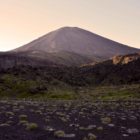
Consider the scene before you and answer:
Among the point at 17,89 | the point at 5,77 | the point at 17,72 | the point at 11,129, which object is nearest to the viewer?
the point at 11,129

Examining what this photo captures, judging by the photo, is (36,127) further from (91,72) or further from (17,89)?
(91,72)

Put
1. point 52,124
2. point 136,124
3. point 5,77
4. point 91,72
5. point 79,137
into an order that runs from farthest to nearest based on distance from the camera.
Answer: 1. point 91,72
2. point 5,77
3. point 136,124
4. point 52,124
5. point 79,137

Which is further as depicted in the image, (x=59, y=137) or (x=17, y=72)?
(x=17, y=72)

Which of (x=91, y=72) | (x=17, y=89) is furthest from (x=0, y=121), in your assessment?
(x=91, y=72)

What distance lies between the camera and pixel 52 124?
25.0 metres

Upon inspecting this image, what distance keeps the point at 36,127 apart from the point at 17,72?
94.9 metres

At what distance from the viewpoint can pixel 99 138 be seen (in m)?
20.3

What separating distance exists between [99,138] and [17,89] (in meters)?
72.5

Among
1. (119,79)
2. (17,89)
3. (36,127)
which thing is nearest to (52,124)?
(36,127)

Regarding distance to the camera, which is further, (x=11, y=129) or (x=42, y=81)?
(x=42, y=81)

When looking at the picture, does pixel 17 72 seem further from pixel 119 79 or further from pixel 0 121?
pixel 0 121

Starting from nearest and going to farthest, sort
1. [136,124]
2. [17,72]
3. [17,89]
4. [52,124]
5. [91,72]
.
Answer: [52,124]
[136,124]
[17,89]
[17,72]
[91,72]

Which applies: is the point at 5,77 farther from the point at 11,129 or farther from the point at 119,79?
the point at 11,129

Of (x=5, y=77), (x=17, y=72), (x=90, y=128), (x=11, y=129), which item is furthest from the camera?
(x=17, y=72)
